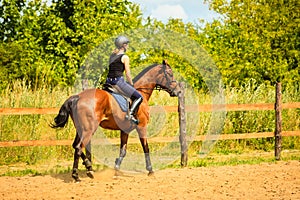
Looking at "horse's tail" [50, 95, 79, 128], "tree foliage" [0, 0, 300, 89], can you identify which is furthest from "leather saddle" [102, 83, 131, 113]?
"tree foliage" [0, 0, 300, 89]

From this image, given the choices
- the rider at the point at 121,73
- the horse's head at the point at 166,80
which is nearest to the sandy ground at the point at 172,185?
the rider at the point at 121,73

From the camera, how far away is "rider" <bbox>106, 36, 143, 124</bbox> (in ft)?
32.3

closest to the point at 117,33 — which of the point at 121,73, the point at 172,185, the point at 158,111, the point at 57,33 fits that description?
the point at 57,33

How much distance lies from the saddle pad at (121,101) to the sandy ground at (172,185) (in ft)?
4.49

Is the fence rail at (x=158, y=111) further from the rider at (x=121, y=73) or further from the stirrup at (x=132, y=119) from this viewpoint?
the rider at (x=121, y=73)

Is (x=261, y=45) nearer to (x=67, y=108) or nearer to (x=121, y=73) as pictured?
(x=121, y=73)

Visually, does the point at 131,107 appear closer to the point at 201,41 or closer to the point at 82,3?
the point at 82,3

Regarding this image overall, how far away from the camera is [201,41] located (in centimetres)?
2677

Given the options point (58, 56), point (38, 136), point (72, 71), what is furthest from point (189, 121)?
point (58, 56)

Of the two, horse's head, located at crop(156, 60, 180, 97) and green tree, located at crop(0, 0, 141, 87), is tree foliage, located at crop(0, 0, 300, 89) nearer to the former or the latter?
green tree, located at crop(0, 0, 141, 87)

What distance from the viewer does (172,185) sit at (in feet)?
29.2

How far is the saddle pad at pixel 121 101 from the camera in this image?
997cm

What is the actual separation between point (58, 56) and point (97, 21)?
100 inches

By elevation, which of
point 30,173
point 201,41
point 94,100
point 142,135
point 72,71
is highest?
point 201,41
